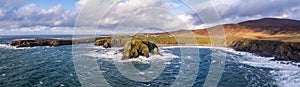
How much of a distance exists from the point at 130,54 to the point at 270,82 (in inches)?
735

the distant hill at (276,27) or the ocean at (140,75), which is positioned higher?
the distant hill at (276,27)

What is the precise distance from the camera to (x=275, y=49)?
168 ft

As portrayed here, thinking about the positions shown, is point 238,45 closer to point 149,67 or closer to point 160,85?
point 149,67

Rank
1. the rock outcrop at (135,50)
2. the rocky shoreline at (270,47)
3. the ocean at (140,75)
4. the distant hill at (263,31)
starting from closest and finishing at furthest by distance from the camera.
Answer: the ocean at (140,75) < the rock outcrop at (135,50) < the rocky shoreline at (270,47) < the distant hill at (263,31)

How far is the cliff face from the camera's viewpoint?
42144 mm

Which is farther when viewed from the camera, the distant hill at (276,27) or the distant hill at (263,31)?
the distant hill at (276,27)

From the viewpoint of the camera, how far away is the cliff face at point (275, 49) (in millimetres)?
42144

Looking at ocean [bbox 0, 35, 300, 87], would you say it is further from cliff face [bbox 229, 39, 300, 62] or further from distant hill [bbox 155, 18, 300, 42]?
distant hill [bbox 155, 18, 300, 42]

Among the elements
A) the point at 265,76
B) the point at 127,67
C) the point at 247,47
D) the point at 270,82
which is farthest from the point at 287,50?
the point at 127,67

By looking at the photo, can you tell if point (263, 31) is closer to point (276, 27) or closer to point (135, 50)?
point (276, 27)

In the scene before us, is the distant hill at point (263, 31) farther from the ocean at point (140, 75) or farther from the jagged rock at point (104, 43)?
the ocean at point (140, 75)

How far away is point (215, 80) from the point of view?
86.0 feet

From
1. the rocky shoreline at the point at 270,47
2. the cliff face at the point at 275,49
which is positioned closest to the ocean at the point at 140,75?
the cliff face at the point at 275,49

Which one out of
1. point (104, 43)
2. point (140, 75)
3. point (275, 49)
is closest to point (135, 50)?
point (140, 75)
